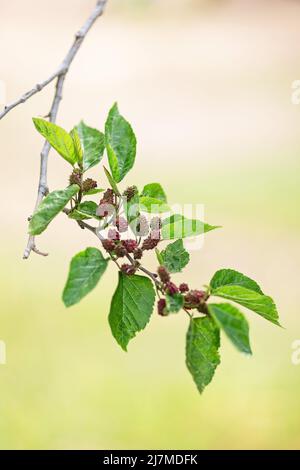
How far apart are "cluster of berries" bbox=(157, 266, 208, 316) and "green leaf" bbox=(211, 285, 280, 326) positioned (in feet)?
0.05

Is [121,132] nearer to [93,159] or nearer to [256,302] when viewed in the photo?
[93,159]

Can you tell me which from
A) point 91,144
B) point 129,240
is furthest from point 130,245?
point 91,144

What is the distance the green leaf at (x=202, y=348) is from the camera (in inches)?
13.9

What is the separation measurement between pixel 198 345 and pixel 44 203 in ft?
0.41

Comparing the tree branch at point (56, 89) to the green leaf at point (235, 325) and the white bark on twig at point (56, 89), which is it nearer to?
the white bark on twig at point (56, 89)

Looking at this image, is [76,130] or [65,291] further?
[76,130]

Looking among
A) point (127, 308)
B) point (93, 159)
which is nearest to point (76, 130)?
point (93, 159)

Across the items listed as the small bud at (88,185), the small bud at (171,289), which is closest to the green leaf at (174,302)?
the small bud at (171,289)

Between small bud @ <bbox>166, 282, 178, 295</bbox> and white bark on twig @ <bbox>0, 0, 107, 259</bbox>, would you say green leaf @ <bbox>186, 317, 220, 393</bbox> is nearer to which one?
small bud @ <bbox>166, 282, 178, 295</bbox>

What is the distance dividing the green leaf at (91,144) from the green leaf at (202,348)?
0.48ft

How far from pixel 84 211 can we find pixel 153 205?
5cm

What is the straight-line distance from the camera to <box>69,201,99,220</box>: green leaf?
39 cm

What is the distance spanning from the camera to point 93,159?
0.44 m

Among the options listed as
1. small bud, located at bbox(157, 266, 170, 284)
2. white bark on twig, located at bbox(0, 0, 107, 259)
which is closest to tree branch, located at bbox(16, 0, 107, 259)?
white bark on twig, located at bbox(0, 0, 107, 259)
